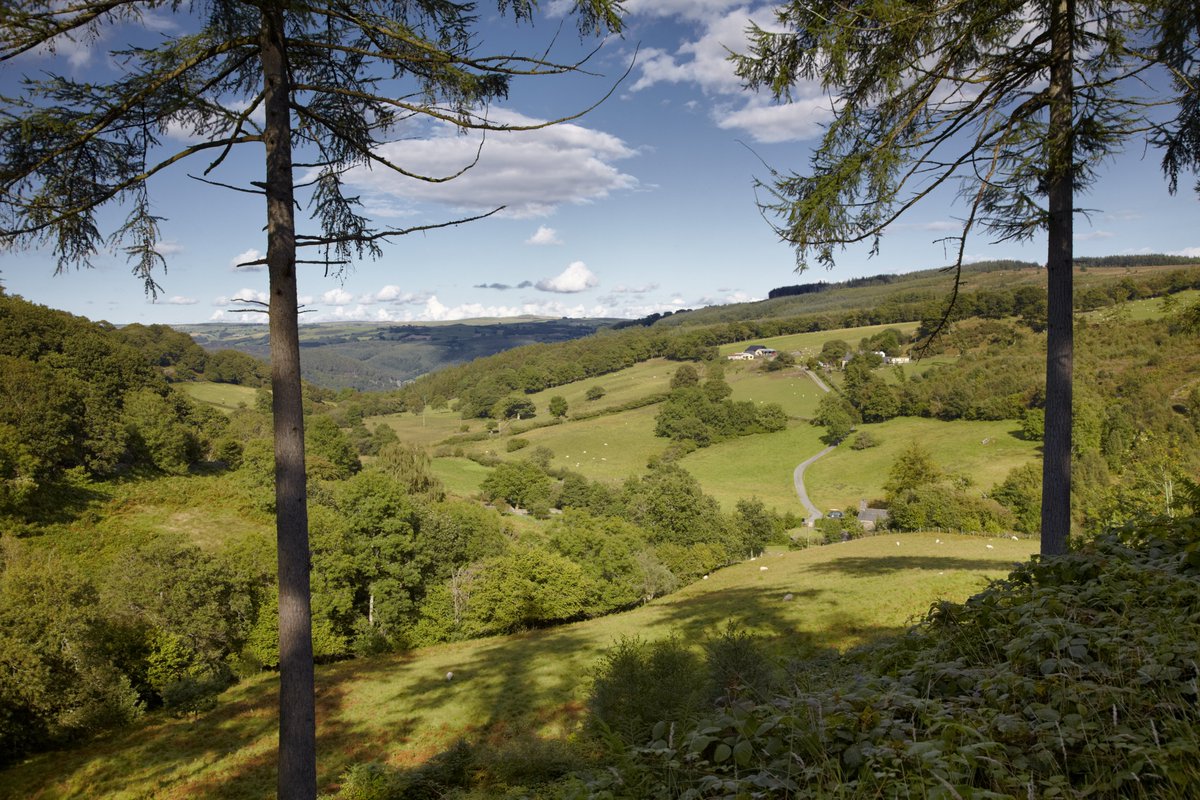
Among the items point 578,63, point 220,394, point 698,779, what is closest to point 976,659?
point 698,779

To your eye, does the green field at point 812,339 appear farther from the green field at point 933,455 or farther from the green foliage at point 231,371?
the green foliage at point 231,371

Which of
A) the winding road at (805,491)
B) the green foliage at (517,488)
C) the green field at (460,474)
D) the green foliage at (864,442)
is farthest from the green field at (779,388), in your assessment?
the green field at (460,474)

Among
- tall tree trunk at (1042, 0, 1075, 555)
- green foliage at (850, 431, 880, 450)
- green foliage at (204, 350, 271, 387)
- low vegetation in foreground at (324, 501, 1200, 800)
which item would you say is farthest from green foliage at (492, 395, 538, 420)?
low vegetation in foreground at (324, 501, 1200, 800)

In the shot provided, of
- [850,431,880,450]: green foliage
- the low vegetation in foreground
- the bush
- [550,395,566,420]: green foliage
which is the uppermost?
the low vegetation in foreground

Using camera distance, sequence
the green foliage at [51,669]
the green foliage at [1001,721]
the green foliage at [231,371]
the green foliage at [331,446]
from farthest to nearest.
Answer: the green foliage at [231,371] → the green foliage at [331,446] → the green foliage at [51,669] → the green foliage at [1001,721]

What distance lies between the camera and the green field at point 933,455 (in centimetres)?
5206

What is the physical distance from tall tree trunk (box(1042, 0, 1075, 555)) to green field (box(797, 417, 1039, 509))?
47.7m

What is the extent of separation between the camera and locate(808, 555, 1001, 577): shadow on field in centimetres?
1683

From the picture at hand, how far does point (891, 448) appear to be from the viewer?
206 feet

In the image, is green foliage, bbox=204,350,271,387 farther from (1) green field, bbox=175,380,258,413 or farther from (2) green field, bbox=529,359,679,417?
(2) green field, bbox=529,359,679,417

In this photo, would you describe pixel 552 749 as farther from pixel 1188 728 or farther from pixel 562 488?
pixel 562 488

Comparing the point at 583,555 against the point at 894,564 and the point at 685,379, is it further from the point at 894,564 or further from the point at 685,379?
the point at 685,379

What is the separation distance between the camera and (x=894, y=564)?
18.7 m

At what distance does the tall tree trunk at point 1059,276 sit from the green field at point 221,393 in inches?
3381
